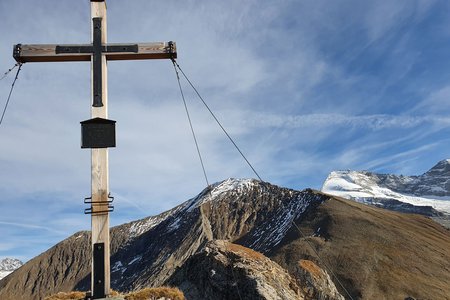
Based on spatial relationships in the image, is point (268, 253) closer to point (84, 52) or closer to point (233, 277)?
point (233, 277)

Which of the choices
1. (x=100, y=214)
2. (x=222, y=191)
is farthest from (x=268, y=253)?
(x=100, y=214)

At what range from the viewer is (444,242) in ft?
359

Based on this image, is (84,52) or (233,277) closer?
(84,52)

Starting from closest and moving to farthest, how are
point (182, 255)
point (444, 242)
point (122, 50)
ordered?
point (122, 50) → point (444, 242) → point (182, 255)

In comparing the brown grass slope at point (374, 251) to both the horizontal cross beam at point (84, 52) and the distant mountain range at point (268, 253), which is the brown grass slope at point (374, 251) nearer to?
the distant mountain range at point (268, 253)

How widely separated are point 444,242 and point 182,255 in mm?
81845

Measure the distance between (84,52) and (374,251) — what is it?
9586 cm

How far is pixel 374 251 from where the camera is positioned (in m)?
95.1

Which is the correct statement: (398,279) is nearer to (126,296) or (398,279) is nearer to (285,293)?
(285,293)

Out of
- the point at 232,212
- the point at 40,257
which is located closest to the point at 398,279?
the point at 232,212

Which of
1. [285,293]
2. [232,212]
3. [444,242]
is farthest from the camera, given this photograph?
[232,212]

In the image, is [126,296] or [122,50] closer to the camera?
[122,50]

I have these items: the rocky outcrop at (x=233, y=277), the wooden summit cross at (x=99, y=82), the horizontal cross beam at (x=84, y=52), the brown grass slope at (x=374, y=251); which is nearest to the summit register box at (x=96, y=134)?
the wooden summit cross at (x=99, y=82)

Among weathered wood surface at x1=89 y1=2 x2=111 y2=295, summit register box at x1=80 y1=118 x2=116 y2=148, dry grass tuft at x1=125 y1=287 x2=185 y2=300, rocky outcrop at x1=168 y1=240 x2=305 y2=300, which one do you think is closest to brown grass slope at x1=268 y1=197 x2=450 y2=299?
rocky outcrop at x1=168 y1=240 x2=305 y2=300
